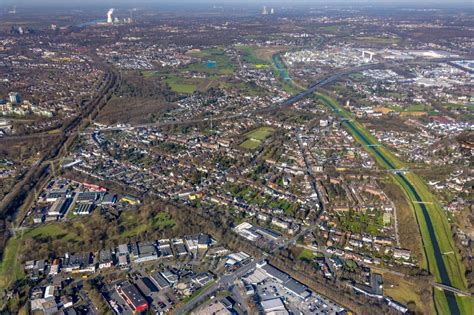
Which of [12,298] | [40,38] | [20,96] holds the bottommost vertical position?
[12,298]

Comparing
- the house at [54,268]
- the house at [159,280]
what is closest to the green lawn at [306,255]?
the house at [159,280]

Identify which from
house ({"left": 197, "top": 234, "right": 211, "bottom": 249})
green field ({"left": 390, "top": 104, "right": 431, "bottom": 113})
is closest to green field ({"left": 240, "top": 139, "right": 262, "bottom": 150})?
house ({"left": 197, "top": 234, "right": 211, "bottom": 249})

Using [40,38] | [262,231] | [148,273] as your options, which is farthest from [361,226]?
[40,38]

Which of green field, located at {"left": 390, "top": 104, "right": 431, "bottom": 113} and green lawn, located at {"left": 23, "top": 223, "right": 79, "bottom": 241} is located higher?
green field, located at {"left": 390, "top": 104, "right": 431, "bottom": 113}

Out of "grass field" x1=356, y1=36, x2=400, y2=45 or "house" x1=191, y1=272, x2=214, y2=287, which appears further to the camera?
"grass field" x1=356, y1=36, x2=400, y2=45

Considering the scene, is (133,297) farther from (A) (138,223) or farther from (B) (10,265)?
(B) (10,265)

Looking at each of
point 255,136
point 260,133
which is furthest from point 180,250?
point 260,133

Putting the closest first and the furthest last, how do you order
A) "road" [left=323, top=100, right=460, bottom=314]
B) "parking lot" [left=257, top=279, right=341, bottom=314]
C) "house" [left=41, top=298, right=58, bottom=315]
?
"house" [left=41, top=298, right=58, bottom=315], "parking lot" [left=257, top=279, right=341, bottom=314], "road" [left=323, top=100, right=460, bottom=314]

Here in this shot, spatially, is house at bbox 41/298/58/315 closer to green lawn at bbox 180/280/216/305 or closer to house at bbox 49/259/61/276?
house at bbox 49/259/61/276

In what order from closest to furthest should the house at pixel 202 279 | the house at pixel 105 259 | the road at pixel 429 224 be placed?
the road at pixel 429 224 < the house at pixel 202 279 < the house at pixel 105 259

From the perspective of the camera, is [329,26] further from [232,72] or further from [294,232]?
[294,232]

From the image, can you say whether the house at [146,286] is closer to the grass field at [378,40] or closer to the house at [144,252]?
Result: the house at [144,252]
